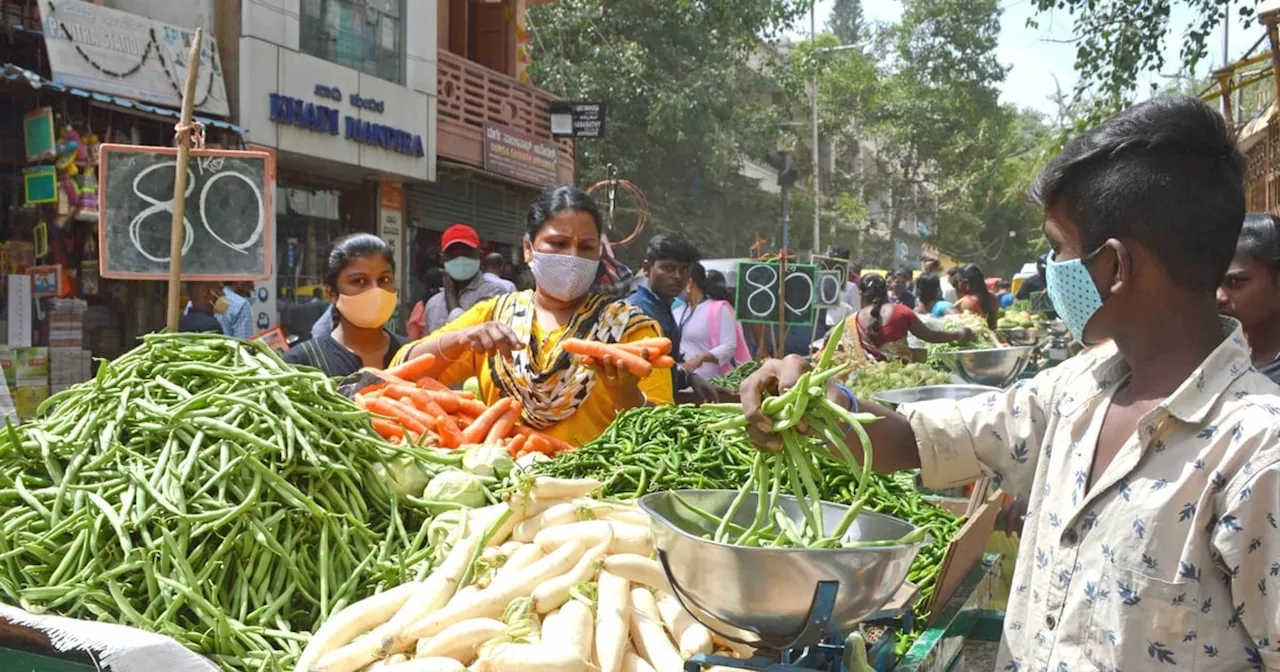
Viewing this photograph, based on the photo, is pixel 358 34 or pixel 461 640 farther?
pixel 358 34

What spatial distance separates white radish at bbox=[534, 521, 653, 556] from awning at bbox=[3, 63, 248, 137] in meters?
7.05

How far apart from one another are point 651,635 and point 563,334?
1683 millimetres

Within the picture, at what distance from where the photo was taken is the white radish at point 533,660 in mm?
1928

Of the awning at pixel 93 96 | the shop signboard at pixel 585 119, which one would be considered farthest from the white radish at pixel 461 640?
the shop signboard at pixel 585 119

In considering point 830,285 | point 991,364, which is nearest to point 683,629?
point 991,364

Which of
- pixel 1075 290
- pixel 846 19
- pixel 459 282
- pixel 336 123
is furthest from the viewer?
pixel 846 19

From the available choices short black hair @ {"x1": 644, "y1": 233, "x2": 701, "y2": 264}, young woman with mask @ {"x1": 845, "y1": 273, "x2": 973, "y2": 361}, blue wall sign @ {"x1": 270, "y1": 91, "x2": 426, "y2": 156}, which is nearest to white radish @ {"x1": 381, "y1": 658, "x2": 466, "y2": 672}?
short black hair @ {"x1": 644, "y1": 233, "x2": 701, "y2": 264}

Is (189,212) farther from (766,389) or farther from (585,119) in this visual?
(585,119)

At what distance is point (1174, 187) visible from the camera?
5.11 ft

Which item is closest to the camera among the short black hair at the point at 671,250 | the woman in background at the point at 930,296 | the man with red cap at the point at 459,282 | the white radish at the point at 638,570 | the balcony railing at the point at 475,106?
the white radish at the point at 638,570

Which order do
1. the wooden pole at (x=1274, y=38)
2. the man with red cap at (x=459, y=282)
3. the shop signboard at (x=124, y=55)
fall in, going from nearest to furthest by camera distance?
the wooden pole at (x=1274, y=38) → the man with red cap at (x=459, y=282) → the shop signboard at (x=124, y=55)

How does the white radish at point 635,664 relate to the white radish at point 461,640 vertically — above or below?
below

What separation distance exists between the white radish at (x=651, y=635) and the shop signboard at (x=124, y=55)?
8987mm

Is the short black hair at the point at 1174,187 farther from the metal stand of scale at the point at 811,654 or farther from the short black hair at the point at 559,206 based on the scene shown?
the short black hair at the point at 559,206
